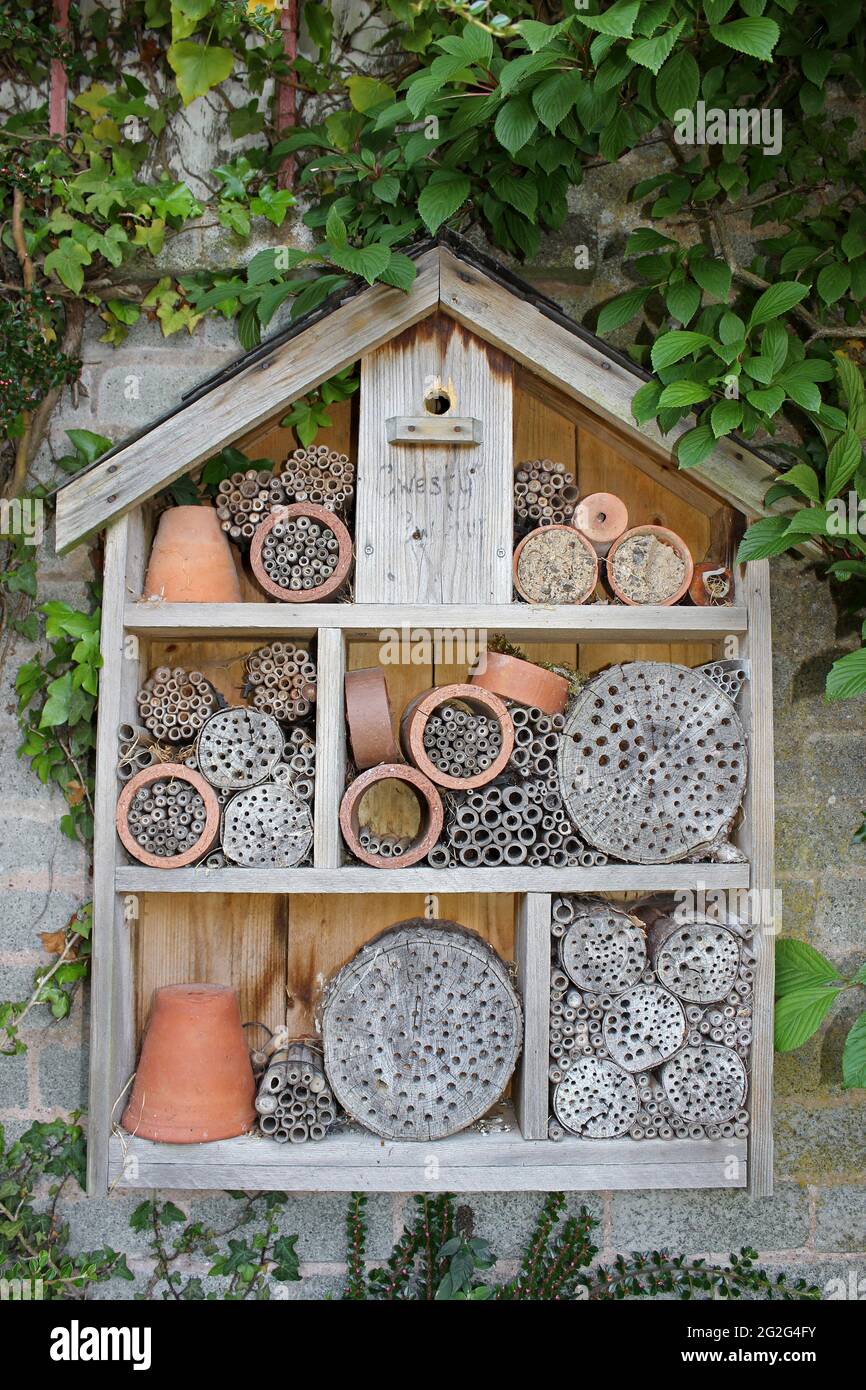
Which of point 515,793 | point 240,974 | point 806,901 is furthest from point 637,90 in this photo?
point 240,974

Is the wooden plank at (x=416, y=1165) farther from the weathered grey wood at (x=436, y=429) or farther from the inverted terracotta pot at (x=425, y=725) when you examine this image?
the weathered grey wood at (x=436, y=429)

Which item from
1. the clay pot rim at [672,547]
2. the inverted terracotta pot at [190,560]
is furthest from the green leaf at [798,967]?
the inverted terracotta pot at [190,560]

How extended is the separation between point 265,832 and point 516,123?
155cm

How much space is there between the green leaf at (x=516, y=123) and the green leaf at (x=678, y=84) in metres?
0.26

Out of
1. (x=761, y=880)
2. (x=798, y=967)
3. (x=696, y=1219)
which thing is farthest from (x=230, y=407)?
(x=696, y=1219)

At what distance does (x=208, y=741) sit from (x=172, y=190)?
1410mm

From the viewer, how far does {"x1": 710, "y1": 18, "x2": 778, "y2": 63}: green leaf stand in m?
2.04

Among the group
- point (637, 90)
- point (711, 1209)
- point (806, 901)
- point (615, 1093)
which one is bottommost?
point (711, 1209)

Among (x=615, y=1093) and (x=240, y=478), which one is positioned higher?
(x=240, y=478)

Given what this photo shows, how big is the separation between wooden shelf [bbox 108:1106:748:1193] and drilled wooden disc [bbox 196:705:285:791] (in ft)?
2.58

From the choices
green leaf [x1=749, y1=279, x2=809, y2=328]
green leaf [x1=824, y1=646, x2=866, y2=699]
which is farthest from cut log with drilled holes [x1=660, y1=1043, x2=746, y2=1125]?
green leaf [x1=749, y1=279, x2=809, y2=328]

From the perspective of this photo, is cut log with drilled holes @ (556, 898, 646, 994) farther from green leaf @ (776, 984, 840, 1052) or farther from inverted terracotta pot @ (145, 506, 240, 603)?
inverted terracotta pot @ (145, 506, 240, 603)

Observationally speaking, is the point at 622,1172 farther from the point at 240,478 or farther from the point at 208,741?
the point at 240,478
